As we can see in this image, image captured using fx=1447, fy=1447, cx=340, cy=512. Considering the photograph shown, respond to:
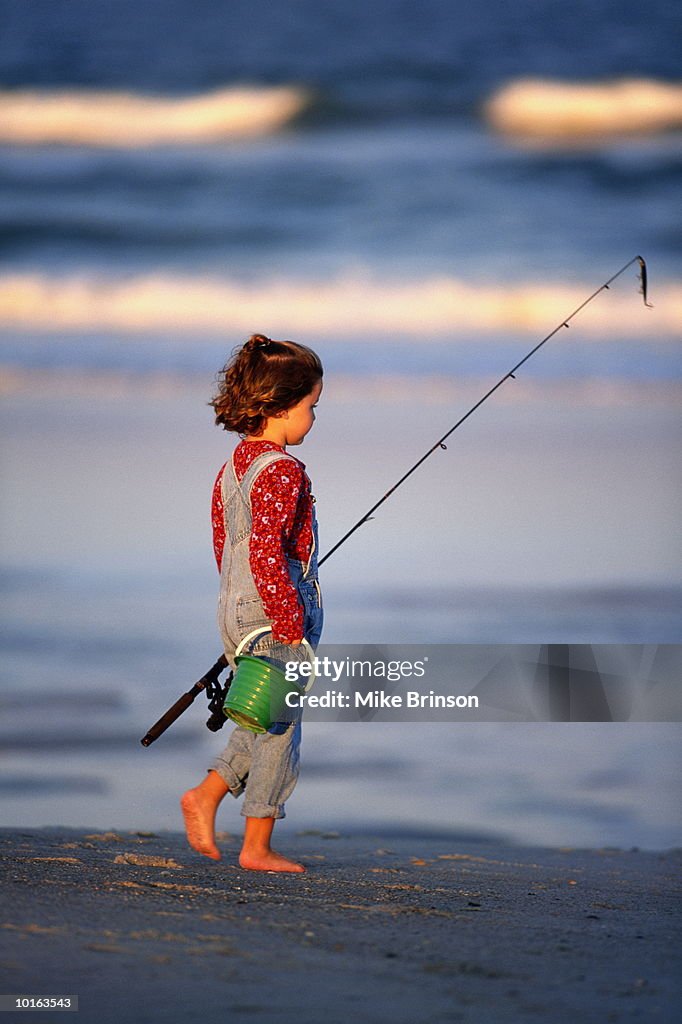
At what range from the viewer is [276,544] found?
2.92 m

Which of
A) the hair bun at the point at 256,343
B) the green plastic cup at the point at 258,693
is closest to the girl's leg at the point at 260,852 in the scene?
the green plastic cup at the point at 258,693

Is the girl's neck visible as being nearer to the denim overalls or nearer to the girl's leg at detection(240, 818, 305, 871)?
the denim overalls

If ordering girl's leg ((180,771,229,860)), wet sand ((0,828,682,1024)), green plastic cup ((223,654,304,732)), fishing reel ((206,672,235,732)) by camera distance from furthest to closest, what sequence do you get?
1. fishing reel ((206,672,235,732))
2. girl's leg ((180,771,229,860))
3. green plastic cup ((223,654,304,732))
4. wet sand ((0,828,682,1024))

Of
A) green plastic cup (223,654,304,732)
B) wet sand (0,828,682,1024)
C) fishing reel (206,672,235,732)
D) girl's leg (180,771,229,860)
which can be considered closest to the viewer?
wet sand (0,828,682,1024)

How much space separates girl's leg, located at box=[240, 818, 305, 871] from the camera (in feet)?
9.77

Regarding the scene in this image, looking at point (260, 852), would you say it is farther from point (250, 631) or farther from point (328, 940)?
point (328, 940)

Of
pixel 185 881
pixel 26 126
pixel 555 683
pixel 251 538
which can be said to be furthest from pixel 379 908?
pixel 26 126

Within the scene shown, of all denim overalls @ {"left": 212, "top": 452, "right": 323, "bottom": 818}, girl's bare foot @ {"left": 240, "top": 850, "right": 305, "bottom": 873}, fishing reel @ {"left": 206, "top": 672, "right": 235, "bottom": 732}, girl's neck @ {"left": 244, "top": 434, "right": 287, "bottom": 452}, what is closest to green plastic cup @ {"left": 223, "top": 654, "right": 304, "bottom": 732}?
denim overalls @ {"left": 212, "top": 452, "right": 323, "bottom": 818}

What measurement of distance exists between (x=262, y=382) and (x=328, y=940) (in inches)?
49.3

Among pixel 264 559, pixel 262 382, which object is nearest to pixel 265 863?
pixel 264 559

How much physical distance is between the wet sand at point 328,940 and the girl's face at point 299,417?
0.93 meters

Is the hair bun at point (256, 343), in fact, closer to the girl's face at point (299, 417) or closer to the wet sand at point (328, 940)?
the girl's face at point (299, 417)

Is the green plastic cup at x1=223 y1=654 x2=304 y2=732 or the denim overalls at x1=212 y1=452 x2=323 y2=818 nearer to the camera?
the green plastic cup at x1=223 y1=654 x2=304 y2=732

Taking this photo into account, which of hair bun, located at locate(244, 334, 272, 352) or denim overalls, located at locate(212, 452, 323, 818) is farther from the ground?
hair bun, located at locate(244, 334, 272, 352)
